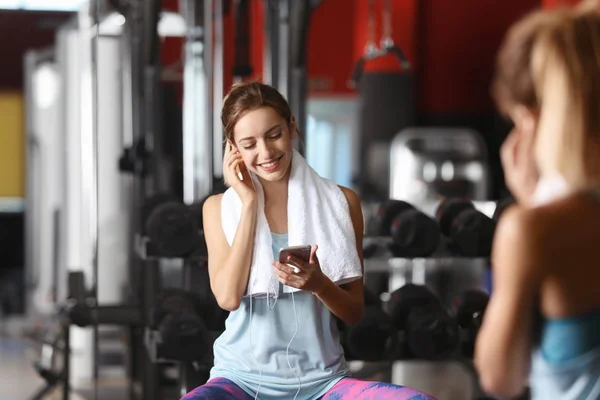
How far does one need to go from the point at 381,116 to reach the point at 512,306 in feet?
19.7

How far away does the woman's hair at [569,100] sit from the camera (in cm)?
107

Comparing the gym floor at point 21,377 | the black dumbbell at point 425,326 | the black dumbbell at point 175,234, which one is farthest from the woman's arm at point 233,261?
the gym floor at point 21,377

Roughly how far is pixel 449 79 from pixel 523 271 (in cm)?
656

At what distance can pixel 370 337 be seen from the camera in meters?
2.48

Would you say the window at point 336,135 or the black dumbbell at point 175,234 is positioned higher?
the window at point 336,135

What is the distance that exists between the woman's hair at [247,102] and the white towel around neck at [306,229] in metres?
0.11

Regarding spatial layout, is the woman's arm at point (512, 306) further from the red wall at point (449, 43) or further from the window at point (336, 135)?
the window at point (336, 135)

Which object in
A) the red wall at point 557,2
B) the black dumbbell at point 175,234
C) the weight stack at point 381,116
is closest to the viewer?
the black dumbbell at point 175,234

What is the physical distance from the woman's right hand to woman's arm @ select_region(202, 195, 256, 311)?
0.8 inches

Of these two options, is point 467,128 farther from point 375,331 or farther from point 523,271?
point 523,271

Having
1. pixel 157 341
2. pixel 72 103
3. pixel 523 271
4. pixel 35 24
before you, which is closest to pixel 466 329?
pixel 157 341

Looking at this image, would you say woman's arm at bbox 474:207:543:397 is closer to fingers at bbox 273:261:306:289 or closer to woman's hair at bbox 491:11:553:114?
woman's hair at bbox 491:11:553:114

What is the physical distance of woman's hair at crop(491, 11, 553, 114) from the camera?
1.11m

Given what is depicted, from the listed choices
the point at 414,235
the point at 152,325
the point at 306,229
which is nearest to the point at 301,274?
the point at 306,229
